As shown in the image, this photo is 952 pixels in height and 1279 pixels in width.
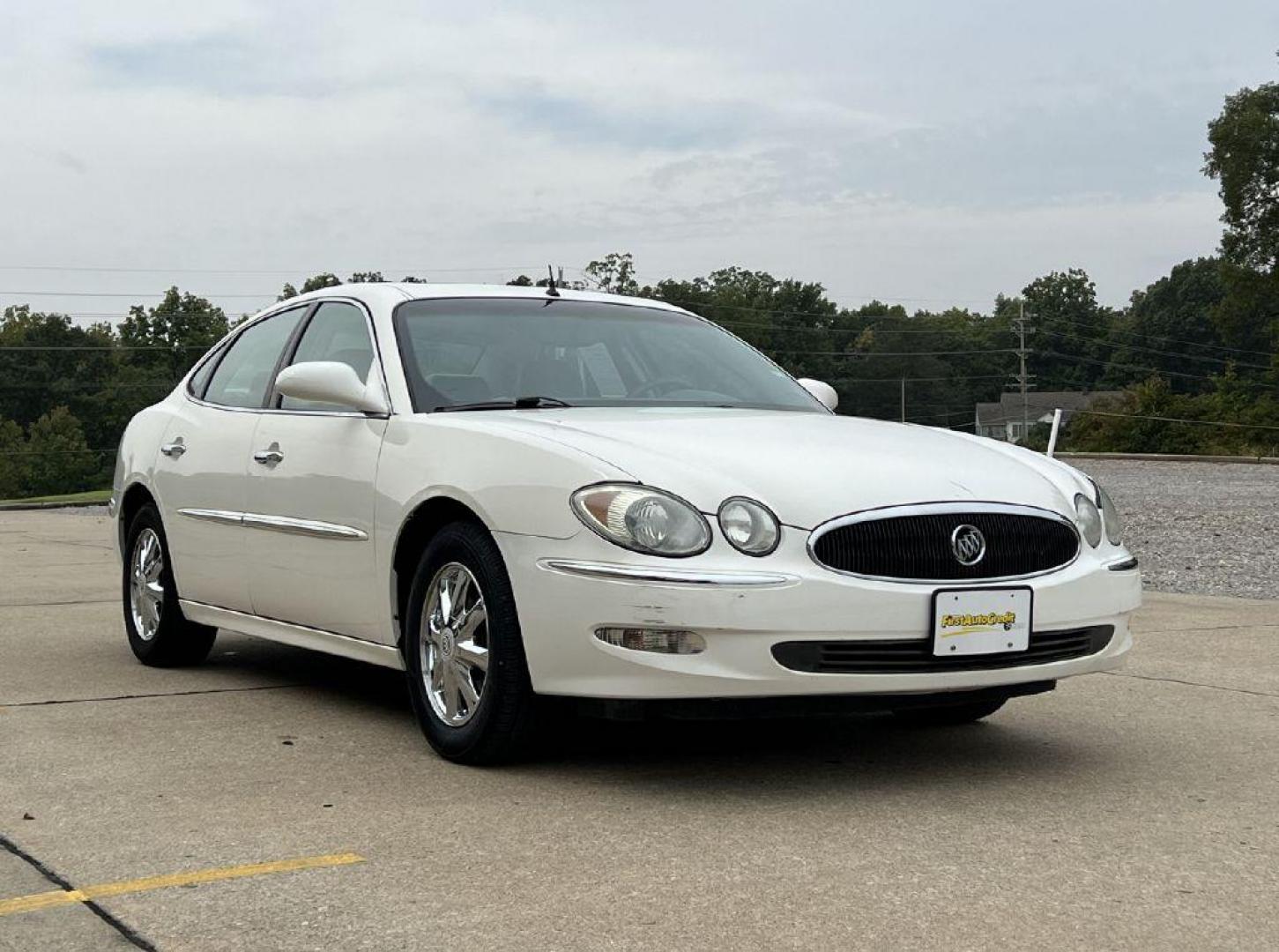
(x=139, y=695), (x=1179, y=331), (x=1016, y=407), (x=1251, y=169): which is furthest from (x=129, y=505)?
(x=1179, y=331)

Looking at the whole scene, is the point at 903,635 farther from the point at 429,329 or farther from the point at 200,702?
the point at 200,702

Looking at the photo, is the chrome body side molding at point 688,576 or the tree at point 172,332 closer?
the chrome body side molding at point 688,576

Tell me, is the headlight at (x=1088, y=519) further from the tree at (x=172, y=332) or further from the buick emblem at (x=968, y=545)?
the tree at (x=172, y=332)

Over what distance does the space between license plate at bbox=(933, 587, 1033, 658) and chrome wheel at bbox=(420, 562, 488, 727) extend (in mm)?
1312

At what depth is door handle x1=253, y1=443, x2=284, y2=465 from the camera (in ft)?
20.5

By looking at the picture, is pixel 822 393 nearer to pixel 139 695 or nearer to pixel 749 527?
pixel 749 527

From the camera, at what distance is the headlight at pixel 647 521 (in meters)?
4.66

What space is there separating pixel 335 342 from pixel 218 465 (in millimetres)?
748

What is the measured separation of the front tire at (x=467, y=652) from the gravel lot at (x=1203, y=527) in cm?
796

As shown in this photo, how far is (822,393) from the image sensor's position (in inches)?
267

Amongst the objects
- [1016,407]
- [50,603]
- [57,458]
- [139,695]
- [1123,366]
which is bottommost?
[57,458]

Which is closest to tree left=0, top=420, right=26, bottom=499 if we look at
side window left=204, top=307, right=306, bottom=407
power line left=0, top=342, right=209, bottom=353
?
power line left=0, top=342, right=209, bottom=353

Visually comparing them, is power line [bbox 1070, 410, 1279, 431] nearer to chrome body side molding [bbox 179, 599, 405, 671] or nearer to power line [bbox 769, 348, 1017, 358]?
chrome body side molding [bbox 179, 599, 405, 671]

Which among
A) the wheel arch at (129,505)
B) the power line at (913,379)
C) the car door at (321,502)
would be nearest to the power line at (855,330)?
the power line at (913,379)
